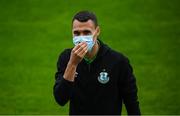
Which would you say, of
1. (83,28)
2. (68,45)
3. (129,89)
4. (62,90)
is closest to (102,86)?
(129,89)

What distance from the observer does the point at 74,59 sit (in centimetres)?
520

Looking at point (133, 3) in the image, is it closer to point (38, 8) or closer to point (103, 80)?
point (38, 8)

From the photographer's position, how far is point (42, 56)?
12.0 metres

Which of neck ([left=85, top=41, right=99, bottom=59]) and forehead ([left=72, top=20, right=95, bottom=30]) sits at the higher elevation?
forehead ([left=72, top=20, right=95, bottom=30])

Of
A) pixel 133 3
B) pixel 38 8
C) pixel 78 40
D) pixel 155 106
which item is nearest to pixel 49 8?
pixel 38 8

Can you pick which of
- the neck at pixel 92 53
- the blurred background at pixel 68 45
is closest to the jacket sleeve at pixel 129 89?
the neck at pixel 92 53

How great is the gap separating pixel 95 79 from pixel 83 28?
459 millimetres

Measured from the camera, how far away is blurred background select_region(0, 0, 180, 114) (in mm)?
10406

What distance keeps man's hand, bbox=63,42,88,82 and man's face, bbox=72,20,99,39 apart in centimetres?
31

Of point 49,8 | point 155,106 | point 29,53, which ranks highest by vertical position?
point 49,8

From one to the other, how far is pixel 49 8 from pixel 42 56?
2243 millimetres

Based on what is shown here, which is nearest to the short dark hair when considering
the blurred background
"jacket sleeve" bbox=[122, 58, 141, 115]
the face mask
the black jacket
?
the face mask

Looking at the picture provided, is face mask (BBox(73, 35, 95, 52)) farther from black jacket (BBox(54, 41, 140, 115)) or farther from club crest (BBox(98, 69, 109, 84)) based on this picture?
club crest (BBox(98, 69, 109, 84))

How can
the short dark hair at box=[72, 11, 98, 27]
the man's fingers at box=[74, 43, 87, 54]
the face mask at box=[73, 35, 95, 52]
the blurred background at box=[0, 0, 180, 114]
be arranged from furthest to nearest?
the blurred background at box=[0, 0, 180, 114] < the short dark hair at box=[72, 11, 98, 27] < the face mask at box=[73, 35, 95, 52] < the man's fingers at box=[74, 43, 87, 54]
